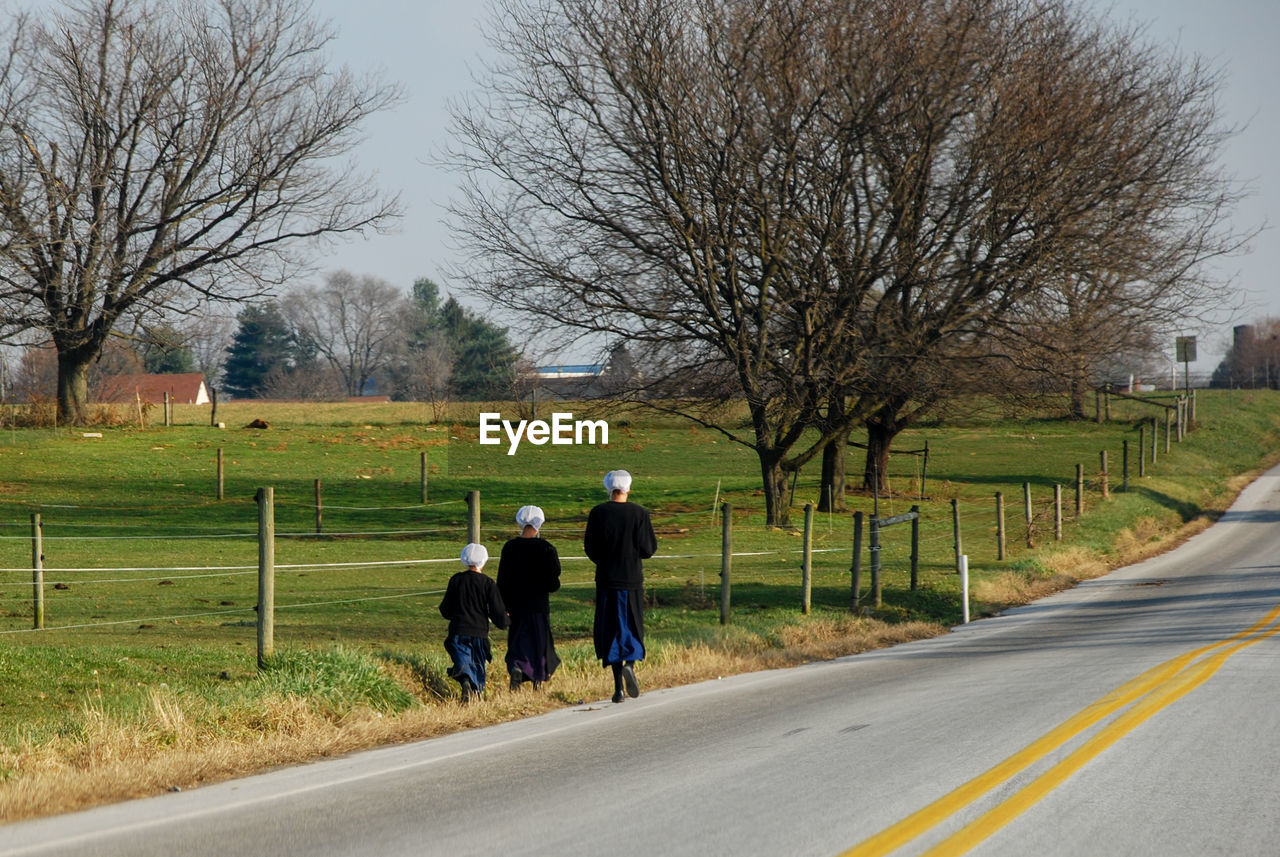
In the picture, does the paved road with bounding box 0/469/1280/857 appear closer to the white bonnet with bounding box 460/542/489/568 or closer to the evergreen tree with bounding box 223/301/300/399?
the white bonnet with bounding box 460/542/489/568

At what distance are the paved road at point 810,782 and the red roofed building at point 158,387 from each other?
280 feet

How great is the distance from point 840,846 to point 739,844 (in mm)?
456

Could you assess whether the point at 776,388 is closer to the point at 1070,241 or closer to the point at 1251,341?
the point at 1070,241

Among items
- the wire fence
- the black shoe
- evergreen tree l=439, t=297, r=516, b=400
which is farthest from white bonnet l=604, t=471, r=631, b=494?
evergreen tree l=439, t=297, r=516, b=400

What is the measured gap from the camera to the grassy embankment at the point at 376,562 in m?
9.53

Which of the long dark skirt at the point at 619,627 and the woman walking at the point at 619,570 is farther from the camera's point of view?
the woman walking at the point at 619,570

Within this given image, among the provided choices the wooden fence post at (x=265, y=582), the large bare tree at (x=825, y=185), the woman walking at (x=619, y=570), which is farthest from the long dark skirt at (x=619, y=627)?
the large bare tree at (x=825, y=185)

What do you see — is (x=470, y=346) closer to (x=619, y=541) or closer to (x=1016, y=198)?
(x=1016, y=198)

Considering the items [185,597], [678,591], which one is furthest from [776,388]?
[185,597]

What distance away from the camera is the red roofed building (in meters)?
90.4

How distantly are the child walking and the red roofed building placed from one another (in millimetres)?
83048

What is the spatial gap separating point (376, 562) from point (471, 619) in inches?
536

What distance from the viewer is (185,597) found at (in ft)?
67.5

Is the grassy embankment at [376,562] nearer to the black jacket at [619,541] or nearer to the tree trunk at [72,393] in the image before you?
the black jacket at [619,541]
